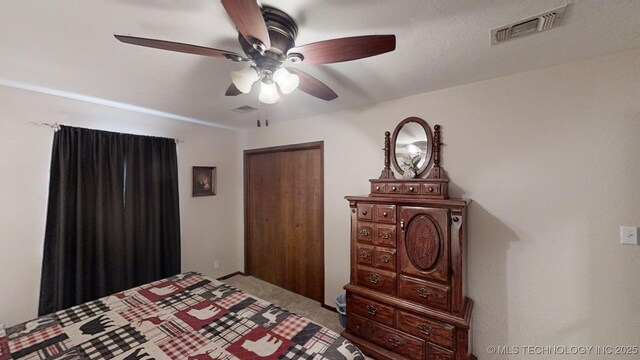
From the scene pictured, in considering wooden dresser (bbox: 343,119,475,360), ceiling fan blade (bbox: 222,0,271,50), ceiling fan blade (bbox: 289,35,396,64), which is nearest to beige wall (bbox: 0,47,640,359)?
wooden dresser (bbox: 343,119,475,360)

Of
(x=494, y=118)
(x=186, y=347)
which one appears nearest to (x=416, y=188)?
(x=494, y=118)

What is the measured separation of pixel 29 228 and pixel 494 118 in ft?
13.8

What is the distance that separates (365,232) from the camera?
221 centimetres

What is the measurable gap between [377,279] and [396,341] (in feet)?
1.65

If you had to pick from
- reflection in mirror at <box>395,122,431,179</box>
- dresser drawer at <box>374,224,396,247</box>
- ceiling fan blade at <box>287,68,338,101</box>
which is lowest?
dresser drawer at <box>374,224,396,247</box>

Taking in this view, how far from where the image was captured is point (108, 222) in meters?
2.61

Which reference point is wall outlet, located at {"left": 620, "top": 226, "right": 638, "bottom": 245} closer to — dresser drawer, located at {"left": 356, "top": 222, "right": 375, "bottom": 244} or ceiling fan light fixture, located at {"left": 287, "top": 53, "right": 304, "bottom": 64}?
dresser drawer, located at {"left": 356, "top": 222, "right": 375, "bottom": 244}

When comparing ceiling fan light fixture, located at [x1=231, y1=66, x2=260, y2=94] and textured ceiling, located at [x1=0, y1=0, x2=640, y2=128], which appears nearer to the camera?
textured ceiling, located at [x1=0, y1=0, x2=640, y2=128]

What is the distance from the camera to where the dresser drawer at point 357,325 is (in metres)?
2.20

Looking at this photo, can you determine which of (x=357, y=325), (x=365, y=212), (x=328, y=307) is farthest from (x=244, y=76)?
(x=328, y=307)

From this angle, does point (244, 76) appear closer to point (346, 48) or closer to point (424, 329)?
point (346, 48)

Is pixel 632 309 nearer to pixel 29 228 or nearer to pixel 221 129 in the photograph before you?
pixel 221 129

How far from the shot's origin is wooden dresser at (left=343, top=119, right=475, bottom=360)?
181 centimetres

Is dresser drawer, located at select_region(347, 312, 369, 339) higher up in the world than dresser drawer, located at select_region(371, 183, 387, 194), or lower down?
lower down
